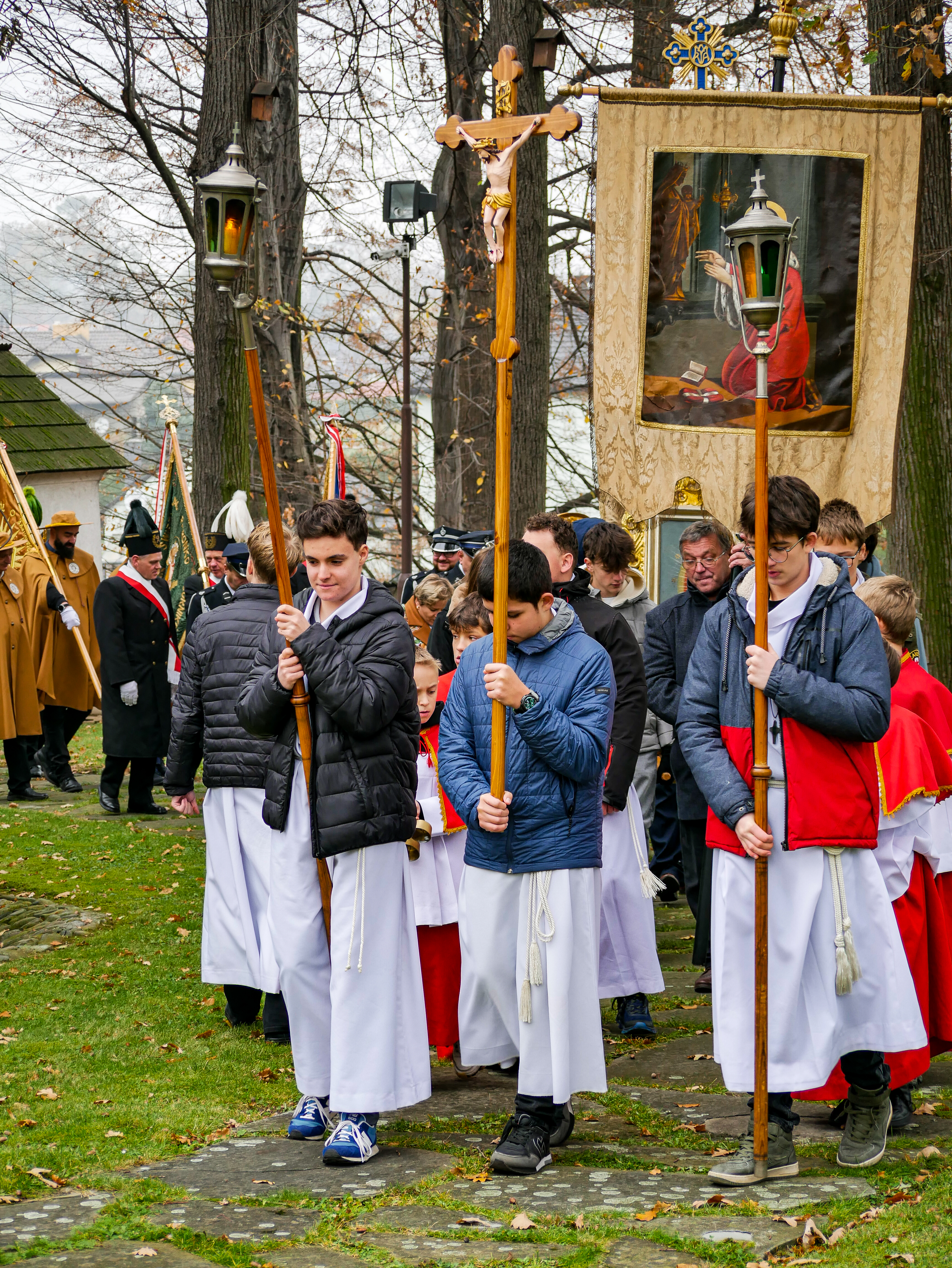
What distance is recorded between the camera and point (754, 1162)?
4.58 metres

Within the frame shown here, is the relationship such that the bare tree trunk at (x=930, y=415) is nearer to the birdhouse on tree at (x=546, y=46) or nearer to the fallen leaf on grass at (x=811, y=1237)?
the birdhouse on tree at (x=546, y=46)

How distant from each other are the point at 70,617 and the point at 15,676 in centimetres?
77

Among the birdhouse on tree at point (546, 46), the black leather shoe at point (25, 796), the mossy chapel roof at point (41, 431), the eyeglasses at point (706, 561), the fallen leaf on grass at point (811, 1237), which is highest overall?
the birdhouse on tree at point (546, 46)

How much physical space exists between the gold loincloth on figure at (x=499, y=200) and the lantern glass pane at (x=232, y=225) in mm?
831

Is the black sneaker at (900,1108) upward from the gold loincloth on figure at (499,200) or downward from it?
downward

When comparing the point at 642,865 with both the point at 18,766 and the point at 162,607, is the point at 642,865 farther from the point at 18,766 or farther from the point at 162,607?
the point at 18,766

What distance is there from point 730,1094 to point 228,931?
2.18 m

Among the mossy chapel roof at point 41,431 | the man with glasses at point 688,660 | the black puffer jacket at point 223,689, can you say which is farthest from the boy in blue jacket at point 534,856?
the mossy chapel roof at point 41,431

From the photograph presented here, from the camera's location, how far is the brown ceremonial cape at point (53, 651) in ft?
43.8

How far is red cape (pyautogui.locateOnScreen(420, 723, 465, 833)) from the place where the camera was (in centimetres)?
604

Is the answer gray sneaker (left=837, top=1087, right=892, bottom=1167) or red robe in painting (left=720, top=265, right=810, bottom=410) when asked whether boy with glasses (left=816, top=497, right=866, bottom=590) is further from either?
gray sneaker (left=837, top=1087, right=892, bottom=1167)

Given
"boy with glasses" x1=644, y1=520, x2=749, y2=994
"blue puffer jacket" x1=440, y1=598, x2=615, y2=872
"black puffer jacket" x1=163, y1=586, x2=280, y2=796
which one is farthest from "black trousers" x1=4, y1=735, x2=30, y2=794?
"blue puffer jacket" x1=440, y1=598, x2=615, y2=872

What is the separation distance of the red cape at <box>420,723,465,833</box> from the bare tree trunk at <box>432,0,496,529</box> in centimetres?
989

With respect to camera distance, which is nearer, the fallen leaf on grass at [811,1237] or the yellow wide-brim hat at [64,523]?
the fallen leaf on grass at [811,1237]
